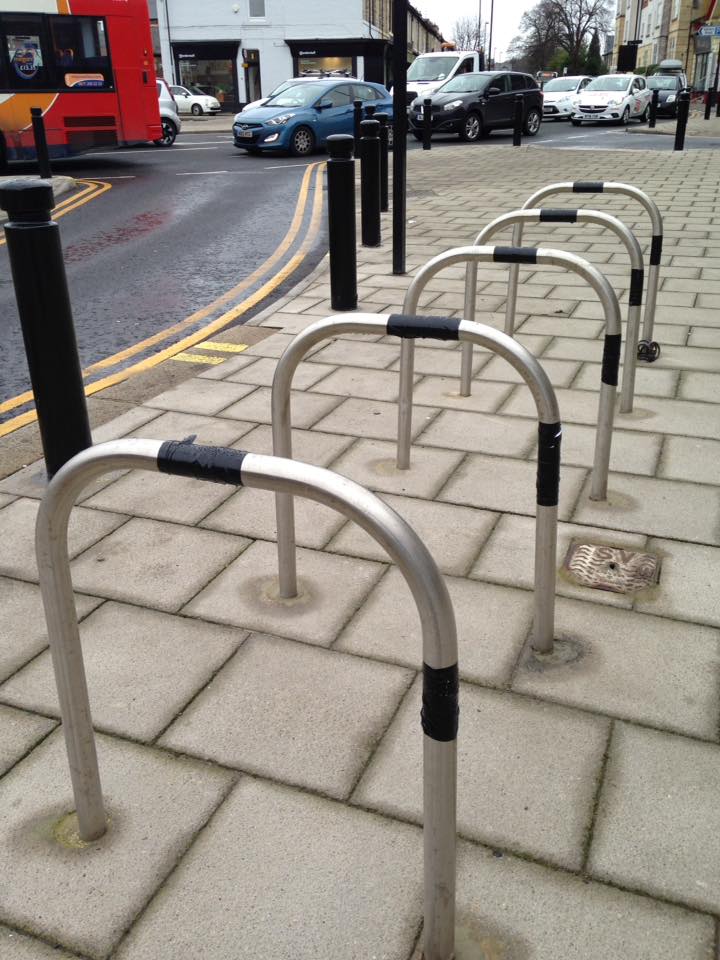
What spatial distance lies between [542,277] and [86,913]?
640cm

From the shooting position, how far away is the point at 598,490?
137 inches

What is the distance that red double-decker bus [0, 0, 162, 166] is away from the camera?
1433 centimetres

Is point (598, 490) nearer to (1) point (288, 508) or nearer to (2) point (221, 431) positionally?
(1) point (288, 508)

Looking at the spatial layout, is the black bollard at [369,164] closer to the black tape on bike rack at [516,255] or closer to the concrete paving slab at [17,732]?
the black tape on bike rack at [516,255]

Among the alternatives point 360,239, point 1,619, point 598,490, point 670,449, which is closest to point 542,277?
point 360,239

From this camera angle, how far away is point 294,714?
2391 mm

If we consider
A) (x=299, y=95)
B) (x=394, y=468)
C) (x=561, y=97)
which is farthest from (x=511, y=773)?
(x=561, y=97)

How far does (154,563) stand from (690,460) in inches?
90.4

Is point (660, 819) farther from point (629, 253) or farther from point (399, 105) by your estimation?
point (399, 105)

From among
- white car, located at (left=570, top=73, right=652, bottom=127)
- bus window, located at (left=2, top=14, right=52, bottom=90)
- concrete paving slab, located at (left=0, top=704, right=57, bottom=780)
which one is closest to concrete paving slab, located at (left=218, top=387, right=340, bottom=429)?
concrete paving slab, located at (left=0, top=704, right=57, bottom=780)

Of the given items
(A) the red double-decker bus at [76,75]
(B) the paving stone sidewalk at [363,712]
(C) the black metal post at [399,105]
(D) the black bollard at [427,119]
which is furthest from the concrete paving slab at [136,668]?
(D) the black bollard at [427,119]

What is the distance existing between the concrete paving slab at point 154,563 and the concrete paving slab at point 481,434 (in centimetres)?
123

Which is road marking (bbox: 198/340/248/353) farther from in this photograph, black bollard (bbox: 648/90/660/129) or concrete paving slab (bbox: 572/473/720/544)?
black bollard (bbox: 648/90/660/129)

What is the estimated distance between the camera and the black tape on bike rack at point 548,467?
242 cm
